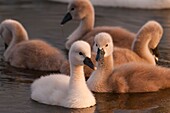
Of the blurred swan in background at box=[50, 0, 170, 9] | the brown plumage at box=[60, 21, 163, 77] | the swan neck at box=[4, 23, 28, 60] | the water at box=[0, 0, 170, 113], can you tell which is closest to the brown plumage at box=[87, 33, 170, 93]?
the water at box=[0, 0, 170, 113]

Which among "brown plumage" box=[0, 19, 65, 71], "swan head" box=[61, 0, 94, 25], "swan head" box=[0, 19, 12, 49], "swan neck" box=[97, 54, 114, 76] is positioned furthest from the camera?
Result: "swan head" box=[61, 0, 94, 25]

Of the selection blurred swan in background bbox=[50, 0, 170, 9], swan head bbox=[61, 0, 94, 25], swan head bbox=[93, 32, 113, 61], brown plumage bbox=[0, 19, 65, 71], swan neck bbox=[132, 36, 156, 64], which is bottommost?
blurred swan in background bbox=[50, 0, 170, 9]

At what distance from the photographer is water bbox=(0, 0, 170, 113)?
841 centimetres

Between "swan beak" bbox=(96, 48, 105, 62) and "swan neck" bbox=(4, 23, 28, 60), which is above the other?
"swan beak" bbox=(96, 48, 105, 62)

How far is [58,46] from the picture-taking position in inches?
466

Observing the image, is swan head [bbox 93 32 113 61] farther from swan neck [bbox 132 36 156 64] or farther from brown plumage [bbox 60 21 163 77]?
swan neck [bbox 132 36 156 64]

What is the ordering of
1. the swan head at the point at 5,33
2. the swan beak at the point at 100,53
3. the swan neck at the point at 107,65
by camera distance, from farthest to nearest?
the swan head at the point at 5,33
the swan neck at the point at 107,65
the swan beak at the point at 100,53

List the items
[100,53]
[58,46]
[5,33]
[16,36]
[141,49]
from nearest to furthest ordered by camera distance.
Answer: [100,53], [141,49], [16,36], [5,33], [58,46]

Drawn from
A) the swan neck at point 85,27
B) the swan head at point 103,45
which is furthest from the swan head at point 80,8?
the swan head at point 103,45

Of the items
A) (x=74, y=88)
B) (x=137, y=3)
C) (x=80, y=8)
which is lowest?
(x=137, y=3)

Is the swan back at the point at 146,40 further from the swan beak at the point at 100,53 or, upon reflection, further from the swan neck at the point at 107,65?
the swan beak at the point at 100,53

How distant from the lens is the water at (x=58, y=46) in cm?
841

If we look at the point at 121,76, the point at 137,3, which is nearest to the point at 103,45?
the point at 121,76

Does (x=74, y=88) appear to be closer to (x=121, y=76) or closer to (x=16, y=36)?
(x=121, y=76)
